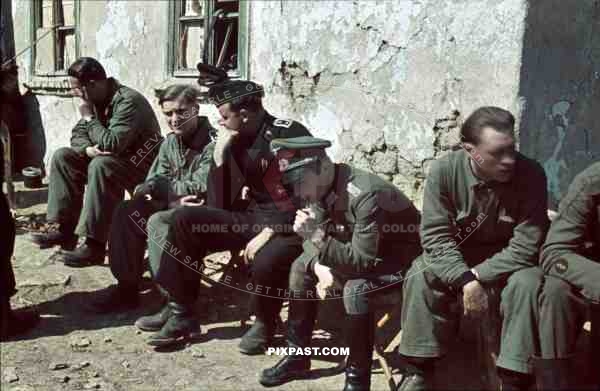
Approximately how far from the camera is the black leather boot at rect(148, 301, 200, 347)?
441 cm

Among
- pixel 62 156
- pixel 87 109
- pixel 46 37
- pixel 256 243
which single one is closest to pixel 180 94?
pixel 256 243

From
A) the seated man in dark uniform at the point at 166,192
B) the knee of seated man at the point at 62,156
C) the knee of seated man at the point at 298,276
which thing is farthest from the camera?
the knee of seated man at the point at 62,156

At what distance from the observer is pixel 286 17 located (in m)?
5.74

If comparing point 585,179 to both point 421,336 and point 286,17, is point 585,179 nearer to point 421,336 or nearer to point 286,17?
point 421,336

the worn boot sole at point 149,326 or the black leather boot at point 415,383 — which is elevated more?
the black leather boot at point 415,383

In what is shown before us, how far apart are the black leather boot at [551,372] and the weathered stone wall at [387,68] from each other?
67.0 inches

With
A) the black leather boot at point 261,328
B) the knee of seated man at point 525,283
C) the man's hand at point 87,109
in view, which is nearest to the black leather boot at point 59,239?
the man's hand at point 87,109

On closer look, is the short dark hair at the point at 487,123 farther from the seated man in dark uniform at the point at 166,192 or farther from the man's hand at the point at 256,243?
the seated man in dark uniform at the point at 166,192

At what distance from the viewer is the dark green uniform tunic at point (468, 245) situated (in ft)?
11.2

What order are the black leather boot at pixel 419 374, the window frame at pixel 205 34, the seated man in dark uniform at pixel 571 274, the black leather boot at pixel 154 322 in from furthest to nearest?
1. the window frame at pixel 205 34
2. the black leather boot at pixel 154 322
3. the black leather boot at pixel 419 374
4. the seated man in dark uniform at pixel 571 274

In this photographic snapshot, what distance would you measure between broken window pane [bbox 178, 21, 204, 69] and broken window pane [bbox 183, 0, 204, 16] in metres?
0.11

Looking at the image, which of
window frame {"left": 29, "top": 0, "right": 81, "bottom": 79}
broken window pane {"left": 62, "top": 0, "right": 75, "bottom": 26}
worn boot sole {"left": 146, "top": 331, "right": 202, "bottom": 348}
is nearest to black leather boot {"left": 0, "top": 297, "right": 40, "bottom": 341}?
worn boot sole {"left": 146, "top": 331, "right": 202, "bottom": 348}

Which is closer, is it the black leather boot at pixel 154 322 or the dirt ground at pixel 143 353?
the dirt ground at pixel 143 353

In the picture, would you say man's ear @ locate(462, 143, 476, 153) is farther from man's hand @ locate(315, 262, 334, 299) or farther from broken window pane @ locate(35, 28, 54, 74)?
broken window pane @ locate(35, 28, 54, 74)
